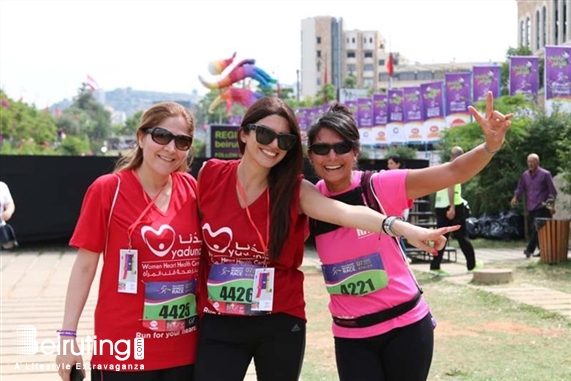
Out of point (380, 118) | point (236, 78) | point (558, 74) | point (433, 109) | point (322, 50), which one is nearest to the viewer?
point (558, 74)

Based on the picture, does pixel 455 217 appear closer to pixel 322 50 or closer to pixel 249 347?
pixel 249 347

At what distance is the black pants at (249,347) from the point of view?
2.96 metres

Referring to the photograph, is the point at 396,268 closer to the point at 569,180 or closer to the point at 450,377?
the point at 450,377

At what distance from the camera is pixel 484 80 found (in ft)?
94.1

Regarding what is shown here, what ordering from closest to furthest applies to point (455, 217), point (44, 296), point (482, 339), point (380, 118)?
point (482, 339) < point (44, 296) < point (455, 217) < point (380, 118)

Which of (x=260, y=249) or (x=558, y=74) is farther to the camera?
(x=558, y=74)

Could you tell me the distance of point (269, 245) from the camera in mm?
2994

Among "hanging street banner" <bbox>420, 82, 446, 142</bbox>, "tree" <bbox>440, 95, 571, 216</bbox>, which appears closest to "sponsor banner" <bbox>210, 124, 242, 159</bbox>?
"tree" <bbox>440, 95, 571, 216</bbox>

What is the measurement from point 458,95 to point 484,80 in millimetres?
1859

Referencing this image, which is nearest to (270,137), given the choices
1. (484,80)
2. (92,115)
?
(484,80)

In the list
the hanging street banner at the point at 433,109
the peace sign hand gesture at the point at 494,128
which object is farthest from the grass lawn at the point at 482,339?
the hanging street banner at the point at 433,109

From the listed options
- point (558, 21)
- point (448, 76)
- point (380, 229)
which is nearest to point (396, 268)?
point (380, 229)

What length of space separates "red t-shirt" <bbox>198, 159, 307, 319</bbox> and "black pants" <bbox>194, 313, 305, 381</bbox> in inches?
2.3

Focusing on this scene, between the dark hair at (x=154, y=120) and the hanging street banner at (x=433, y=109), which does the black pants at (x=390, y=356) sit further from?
the hanging street banner at (x=433, y=109)
